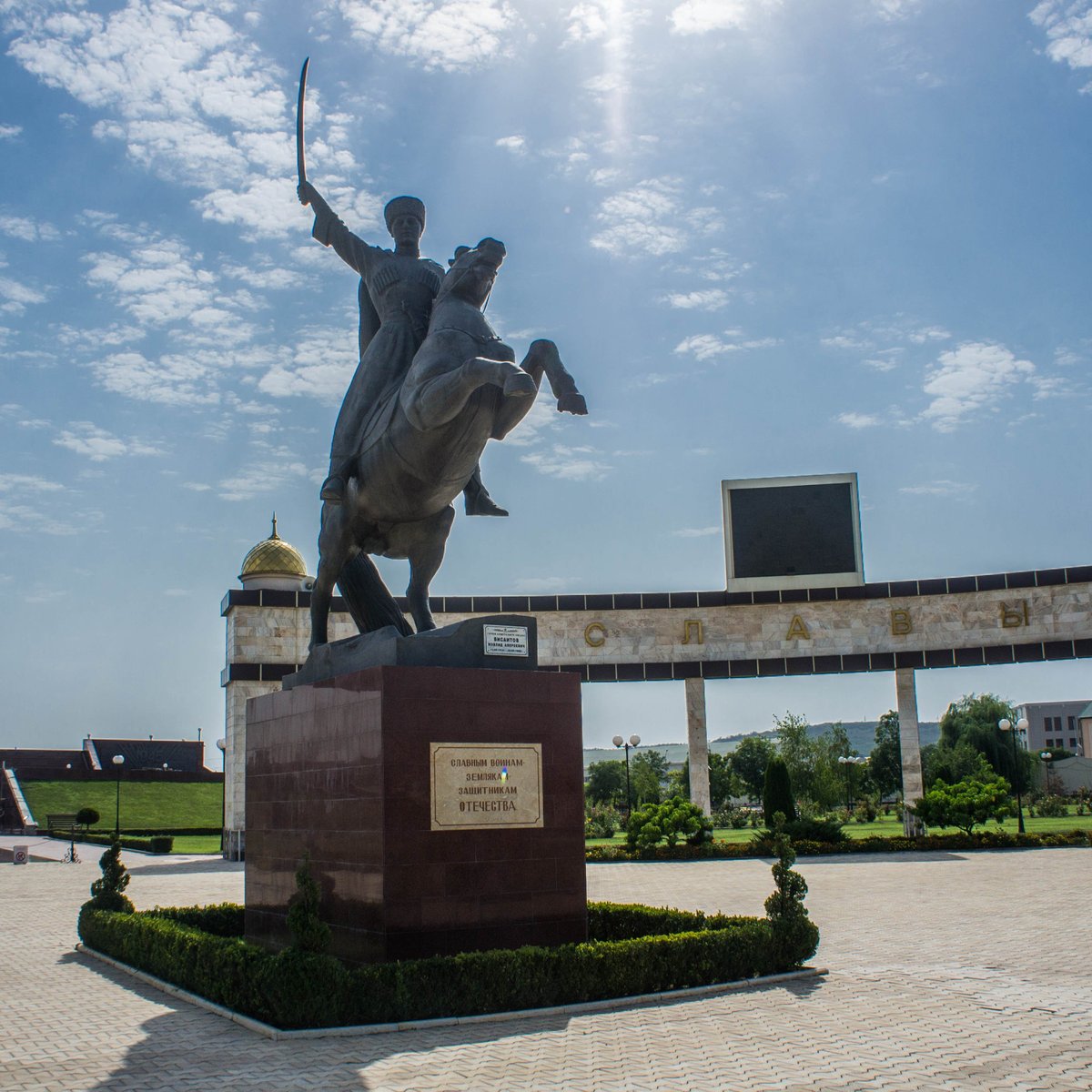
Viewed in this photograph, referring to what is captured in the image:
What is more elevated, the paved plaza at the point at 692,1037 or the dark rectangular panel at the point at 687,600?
the dark rectangular panel at the point at 687,600

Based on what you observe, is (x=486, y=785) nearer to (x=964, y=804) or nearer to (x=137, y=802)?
(x=964, y=804)

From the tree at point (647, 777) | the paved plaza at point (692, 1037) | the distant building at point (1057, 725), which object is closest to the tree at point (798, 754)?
the tree at point (647, 777)

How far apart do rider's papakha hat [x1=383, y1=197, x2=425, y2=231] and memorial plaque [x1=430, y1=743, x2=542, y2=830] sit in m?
5.00

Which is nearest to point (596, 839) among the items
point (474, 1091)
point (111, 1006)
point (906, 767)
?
point (906, 767)

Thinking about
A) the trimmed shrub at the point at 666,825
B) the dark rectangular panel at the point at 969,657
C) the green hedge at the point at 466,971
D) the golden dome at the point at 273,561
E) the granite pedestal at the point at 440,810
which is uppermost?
the golden dome at the point at 273,561

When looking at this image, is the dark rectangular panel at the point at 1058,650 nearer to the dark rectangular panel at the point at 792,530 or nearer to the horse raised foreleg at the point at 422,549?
the dark rectangular panel at the point at 792,530

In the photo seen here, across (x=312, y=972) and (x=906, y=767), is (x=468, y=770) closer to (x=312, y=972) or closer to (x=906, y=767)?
(x=312, y=972)

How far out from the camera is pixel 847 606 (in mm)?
27922

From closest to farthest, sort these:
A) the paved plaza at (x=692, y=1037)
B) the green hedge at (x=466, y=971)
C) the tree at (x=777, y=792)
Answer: the paved plaza at (x=692, y=1037)
the green hedge at (x=466, y=971)
the tree at (x=777, y=792)

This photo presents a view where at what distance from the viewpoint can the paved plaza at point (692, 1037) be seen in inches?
237

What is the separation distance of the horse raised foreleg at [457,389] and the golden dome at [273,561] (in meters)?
20.2

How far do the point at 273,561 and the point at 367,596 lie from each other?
731 inches

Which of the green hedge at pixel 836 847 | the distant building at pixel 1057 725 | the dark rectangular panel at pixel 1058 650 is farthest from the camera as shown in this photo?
the distant building at pixel 1057 725

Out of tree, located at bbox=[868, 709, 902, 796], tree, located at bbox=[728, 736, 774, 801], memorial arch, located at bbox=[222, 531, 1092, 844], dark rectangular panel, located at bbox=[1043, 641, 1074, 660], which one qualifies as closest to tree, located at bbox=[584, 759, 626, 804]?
tree, located at bbox=[728, 736, 774, 801]
